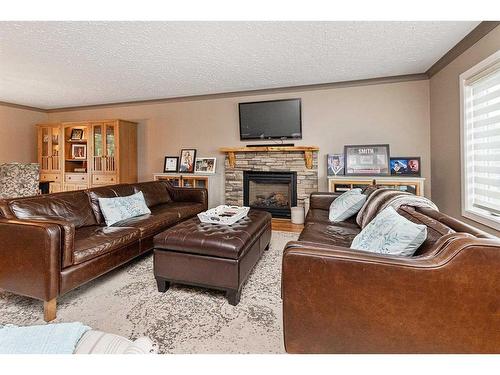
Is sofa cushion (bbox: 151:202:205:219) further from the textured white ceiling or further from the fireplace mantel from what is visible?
the textured white ceiling

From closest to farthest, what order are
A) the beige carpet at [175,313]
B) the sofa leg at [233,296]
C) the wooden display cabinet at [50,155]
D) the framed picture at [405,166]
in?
the beige carpet at [175,313] < the sofa leg at [233,296] < the framed picture at [405,166] < the wooden display cabinet at [50,155]

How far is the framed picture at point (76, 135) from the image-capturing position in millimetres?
5480

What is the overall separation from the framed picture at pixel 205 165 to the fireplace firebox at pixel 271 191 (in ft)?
2.14

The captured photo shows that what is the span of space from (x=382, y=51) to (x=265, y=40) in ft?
4.76

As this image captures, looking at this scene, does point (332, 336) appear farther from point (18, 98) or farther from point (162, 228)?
point (18, 98)

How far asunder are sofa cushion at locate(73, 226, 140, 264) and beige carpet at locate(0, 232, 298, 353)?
12.6 inches

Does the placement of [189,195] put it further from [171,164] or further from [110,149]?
[110,149]

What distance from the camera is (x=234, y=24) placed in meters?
2.39

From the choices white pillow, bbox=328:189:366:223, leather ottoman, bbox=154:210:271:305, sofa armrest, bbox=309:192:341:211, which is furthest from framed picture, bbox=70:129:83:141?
white pillow, bbox=328:189:366:223

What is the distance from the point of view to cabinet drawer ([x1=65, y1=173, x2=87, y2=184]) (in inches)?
213

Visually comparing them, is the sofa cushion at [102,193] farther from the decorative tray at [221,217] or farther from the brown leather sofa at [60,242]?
the decorative tray at [221,217]

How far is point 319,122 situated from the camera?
435cm

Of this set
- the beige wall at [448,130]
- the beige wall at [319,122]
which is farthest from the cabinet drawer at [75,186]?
the beige wall at [448,130]
